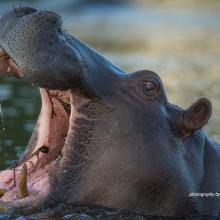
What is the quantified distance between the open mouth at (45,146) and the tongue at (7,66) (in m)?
0.05

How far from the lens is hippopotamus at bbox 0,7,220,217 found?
18.1 ft

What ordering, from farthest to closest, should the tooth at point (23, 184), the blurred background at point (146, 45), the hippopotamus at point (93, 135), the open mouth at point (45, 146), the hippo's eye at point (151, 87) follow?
the blurred background at point (146, 45) → the hippo's eye at point (151, 87) → the open mouth at point (45, 146) → the tooth at point (23, 184) → the hippopotamus at point (93, 135)

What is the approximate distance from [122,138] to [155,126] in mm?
279

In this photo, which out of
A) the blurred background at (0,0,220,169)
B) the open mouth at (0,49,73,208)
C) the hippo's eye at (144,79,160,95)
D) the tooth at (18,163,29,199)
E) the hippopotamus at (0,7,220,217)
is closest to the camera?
the hippopotamus at (0,7,220,217)

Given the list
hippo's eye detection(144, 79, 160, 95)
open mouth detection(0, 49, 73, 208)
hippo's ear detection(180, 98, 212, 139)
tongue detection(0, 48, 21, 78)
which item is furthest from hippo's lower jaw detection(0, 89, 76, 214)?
hippo's ear detection(180, 98, 212, 139)

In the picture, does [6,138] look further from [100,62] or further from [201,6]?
[201,6]

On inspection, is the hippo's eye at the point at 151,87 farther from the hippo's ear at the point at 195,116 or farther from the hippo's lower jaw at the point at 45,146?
the hippo's lower jaw at the point at 45,146

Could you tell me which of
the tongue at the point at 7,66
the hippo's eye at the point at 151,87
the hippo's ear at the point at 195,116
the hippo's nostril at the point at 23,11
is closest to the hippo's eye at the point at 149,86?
the hippo's eye at the point at 151,87

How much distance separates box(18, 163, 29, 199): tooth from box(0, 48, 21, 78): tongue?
2.17ft

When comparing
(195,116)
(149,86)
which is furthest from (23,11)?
(195,116)

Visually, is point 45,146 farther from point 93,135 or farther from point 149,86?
point 149,86

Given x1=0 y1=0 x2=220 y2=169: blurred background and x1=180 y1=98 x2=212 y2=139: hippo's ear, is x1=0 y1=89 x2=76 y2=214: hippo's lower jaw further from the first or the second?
x1=180 y1=98 x2=212 y2=139: hippo's ear

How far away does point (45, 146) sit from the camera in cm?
614

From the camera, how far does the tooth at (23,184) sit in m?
5.69
